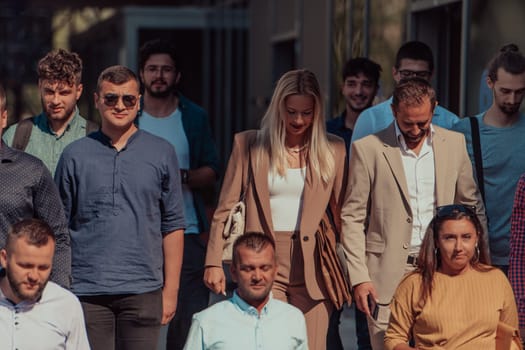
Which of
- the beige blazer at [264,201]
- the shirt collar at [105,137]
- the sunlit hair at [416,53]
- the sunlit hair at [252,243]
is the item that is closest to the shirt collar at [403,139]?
the beige blazer at [264,201]

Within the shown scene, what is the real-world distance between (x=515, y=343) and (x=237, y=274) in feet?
4.12

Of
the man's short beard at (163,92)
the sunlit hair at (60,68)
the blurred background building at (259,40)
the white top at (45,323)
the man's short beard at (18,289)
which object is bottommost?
the white top at (45,323)

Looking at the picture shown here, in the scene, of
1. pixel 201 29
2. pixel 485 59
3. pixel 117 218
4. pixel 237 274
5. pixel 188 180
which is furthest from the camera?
pixel 201 29

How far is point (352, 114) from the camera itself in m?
7.54

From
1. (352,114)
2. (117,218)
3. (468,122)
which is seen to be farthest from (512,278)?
(352,114)

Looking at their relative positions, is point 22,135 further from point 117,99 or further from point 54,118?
point 117,99

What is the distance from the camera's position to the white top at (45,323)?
473cm

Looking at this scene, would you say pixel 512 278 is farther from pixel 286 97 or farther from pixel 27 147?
pixel 27 147

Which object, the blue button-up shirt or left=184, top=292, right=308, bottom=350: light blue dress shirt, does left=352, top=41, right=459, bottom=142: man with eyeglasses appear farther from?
left=184, top=292, right=308, bottom=350: light blue dress shirt

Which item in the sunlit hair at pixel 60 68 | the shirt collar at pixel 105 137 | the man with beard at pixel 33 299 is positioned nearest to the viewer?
Answer: the man with beard at pixel 33 299

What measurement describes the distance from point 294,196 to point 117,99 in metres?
0.95

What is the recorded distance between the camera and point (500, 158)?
238 inches

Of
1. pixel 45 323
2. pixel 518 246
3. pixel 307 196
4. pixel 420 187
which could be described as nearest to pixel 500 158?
pixel 420 187

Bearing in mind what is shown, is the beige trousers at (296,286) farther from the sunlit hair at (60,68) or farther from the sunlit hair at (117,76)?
the sunlit hair at (60,68)
